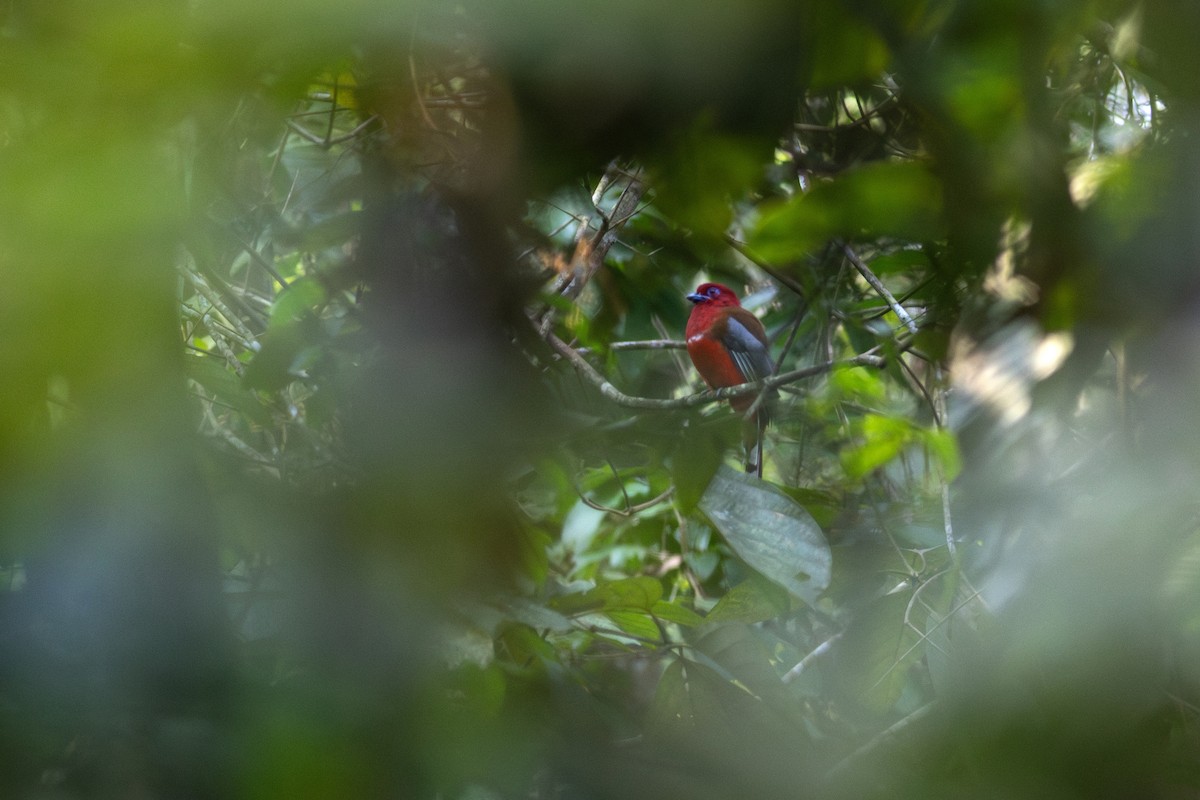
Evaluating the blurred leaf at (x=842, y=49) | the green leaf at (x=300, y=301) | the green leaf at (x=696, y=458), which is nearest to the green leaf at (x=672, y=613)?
the green leaf at (x=696, y=458)

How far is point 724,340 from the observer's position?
2.87 m

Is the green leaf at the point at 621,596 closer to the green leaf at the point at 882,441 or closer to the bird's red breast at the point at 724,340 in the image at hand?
the green leaf at the point at 882,441

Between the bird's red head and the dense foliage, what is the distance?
2005 millimetres

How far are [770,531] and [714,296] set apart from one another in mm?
1838

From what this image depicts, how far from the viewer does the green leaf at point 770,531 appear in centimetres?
89

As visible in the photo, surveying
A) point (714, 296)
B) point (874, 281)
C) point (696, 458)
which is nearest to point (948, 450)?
point (696, 458)

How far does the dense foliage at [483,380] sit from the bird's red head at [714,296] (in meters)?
2.00

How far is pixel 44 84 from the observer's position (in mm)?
277

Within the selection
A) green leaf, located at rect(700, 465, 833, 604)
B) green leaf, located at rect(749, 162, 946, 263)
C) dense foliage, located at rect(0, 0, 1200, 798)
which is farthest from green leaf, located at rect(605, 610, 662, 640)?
green leaf, located at rect(749, 162, 946, 263)

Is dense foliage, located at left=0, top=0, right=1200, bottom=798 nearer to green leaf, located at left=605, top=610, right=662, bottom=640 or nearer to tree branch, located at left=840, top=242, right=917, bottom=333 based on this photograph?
tree branch, located at left=840, top=242, right=917, bottom=333

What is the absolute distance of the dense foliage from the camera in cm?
28

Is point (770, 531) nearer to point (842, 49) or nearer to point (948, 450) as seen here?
point (948, 450)

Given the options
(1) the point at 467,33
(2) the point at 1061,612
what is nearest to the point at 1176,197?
(2) the point at 1061,612

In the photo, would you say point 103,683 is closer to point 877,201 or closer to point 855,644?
point 877,201
